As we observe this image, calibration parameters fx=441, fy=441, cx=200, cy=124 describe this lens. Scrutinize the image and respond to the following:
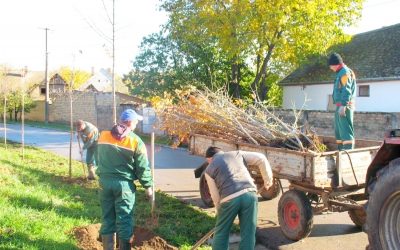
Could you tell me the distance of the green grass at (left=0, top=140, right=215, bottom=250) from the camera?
5.68m

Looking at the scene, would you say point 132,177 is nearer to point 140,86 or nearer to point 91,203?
point 91,203

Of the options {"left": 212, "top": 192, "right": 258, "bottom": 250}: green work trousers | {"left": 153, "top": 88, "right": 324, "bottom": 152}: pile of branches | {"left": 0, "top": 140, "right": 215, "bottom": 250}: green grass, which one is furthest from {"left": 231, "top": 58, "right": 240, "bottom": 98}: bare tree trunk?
{"left": 212, "top": 192, "right": 258, "bottom": 250}: green work trousers

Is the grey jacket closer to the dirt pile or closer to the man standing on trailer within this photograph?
the man standing on trailer

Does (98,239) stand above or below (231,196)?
below

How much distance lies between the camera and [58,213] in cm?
698

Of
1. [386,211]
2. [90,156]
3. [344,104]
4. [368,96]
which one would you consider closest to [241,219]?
[386,211]

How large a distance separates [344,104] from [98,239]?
4363 mm

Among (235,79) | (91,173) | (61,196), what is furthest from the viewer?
(235,79)

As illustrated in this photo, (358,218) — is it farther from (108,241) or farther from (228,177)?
(108,241)

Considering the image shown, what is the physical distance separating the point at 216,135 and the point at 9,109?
45340 mm

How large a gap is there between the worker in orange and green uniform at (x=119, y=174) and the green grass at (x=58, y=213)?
615 mm

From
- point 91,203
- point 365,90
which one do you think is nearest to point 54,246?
point 91,203

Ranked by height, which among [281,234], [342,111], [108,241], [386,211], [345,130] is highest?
[342,111]

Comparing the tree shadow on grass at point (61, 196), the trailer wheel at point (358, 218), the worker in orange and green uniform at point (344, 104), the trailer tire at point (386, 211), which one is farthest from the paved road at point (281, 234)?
the trailer tire at point (386, 211)
